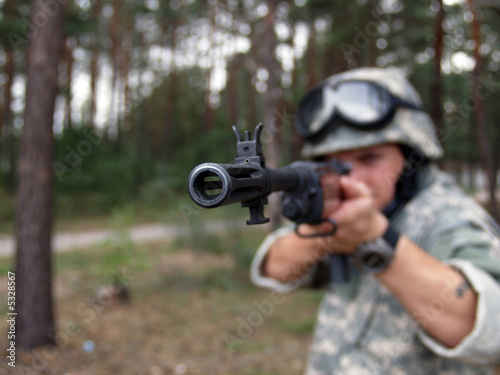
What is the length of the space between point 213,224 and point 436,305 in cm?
821

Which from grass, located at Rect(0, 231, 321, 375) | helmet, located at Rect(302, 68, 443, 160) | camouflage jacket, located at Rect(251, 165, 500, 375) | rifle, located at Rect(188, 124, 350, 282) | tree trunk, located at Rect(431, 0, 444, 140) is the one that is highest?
tree trunk, located at Rect(431, 0, 444, 140)

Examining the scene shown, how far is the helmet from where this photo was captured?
228 cm

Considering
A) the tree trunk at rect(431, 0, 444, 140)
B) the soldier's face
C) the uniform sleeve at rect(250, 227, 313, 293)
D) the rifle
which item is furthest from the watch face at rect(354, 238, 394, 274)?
the tree trunk at rect(431, 0, 444, 140)

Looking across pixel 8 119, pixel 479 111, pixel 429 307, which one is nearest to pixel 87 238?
pixel 8 119

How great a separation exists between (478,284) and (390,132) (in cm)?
90

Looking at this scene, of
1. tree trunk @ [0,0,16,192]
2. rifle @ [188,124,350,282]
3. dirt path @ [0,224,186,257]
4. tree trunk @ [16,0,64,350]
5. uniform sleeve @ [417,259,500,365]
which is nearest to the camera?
rifle @ [188,124,350,282]

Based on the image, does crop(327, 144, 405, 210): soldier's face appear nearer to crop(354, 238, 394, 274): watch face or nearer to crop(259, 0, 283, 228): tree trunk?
crop(354, 238, 394, 274): watch face

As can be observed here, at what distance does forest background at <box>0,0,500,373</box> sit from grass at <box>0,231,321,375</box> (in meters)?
0.08

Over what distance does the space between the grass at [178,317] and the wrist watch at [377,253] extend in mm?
4035

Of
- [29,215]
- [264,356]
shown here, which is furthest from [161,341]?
[29,215]

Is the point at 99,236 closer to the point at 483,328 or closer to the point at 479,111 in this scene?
the point at 479,111

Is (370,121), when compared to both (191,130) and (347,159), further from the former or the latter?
(191,130)

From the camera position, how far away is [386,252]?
1.85 meters

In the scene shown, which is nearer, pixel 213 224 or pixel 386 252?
pixel 386 252
